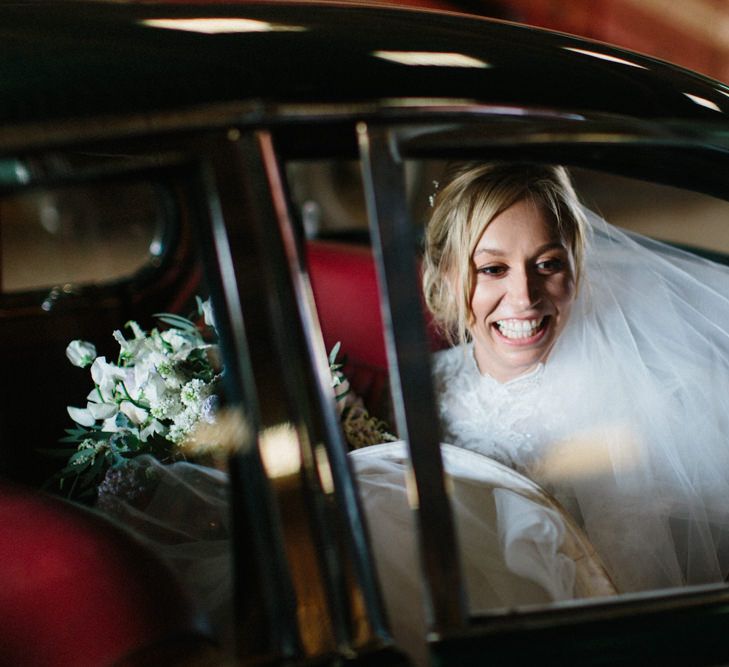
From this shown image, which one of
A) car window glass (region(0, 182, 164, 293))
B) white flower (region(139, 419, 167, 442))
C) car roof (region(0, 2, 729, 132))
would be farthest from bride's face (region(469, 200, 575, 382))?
car window glass (region(0, 182, 164, 293))

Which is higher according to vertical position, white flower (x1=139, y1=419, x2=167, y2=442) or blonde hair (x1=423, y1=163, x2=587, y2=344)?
blonde hair (x1=423, y1=163, x2=587, y2=344)

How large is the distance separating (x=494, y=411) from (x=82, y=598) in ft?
3.25

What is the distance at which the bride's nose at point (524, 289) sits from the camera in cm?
153

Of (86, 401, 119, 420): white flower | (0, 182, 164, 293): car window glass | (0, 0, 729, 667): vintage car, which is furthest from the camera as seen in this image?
(0, 182, 164, 293): car window glass

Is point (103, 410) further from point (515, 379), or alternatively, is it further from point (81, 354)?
point (515, 379)

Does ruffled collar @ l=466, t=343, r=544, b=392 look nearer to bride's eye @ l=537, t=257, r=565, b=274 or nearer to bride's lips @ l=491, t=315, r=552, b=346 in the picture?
bride's lips @ l=491, t=315, r=552, b=346

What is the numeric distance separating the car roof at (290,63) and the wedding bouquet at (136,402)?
636 mm

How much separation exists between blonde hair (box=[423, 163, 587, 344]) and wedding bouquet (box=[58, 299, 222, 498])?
478 millimetres

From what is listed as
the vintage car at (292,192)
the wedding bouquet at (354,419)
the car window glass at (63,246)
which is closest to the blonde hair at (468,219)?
the wedding bouquet at (354,419)

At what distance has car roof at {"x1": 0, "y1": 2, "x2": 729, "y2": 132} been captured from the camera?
2.48 ft

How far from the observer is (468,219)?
1.56m

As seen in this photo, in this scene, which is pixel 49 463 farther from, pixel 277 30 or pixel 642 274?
pixel 642 274

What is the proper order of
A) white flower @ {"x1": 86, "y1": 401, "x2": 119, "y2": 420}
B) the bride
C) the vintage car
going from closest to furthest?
1. the vintage car
2. the bride
3. white flower @ {"x1": 86, "y1": 401, "x2": 119, "y2": 420}

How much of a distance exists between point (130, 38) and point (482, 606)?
2.23ft
